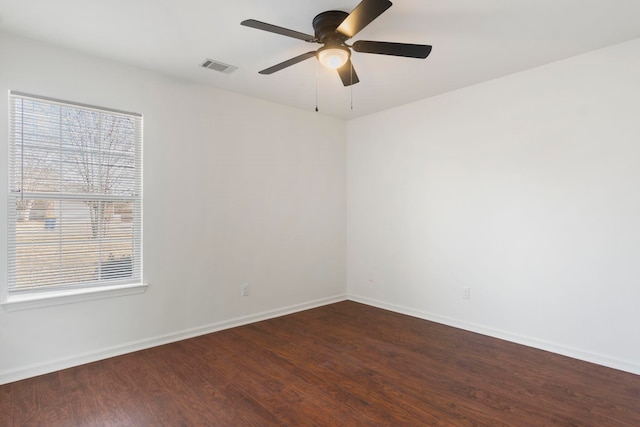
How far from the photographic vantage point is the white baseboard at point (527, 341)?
9.23ft

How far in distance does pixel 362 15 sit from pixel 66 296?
3064 mm

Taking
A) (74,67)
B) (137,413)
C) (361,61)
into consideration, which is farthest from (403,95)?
(137,413)

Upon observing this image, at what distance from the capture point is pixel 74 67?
114 inches

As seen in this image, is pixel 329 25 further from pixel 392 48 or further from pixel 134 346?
pixel 134 346

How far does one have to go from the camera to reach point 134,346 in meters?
3.15

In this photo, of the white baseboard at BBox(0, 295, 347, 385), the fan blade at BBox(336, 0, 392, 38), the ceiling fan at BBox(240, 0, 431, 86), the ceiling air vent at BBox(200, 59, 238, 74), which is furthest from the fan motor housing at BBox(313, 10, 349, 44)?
the white baseboard at BBox(0, 295, 347, 385)

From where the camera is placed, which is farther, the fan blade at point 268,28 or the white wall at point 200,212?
the white wall at point 200,212

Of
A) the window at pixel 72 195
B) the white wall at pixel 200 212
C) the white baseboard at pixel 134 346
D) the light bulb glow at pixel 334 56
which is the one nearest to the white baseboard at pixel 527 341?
the white wall at pixel 200 212

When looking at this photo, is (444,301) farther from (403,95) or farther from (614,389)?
(403,95)

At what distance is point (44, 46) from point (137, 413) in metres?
2.87

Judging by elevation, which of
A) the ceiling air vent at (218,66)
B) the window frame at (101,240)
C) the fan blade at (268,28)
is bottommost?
the window frame at (101,240)

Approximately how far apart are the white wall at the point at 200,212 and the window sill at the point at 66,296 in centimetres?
6

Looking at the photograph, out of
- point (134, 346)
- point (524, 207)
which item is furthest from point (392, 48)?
point (134, 346)

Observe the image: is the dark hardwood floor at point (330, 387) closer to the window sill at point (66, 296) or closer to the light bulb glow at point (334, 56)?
the window sill at point (66, 296)
